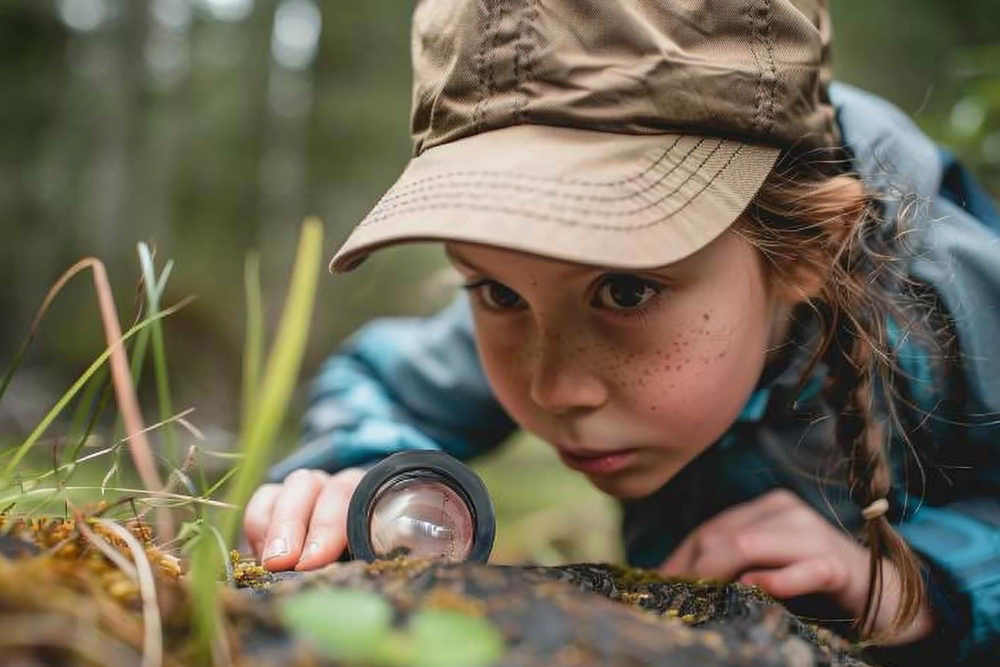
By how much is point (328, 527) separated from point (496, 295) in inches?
20.6

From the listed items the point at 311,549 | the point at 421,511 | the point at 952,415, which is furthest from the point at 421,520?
the point at 952,415

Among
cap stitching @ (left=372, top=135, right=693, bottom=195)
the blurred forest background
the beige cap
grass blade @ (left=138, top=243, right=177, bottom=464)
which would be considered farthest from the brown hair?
the blurred forest background

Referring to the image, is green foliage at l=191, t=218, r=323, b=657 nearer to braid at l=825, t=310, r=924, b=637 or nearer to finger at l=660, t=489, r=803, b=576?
braid at l=825, t=310, r=924, b=637

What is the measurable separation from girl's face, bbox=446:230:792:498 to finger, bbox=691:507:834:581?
0.29 meters

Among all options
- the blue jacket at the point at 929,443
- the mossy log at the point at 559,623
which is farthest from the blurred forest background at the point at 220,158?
the mossy log at the point at 559,623

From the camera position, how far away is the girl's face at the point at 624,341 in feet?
4.71

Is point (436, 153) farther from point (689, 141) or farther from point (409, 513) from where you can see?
point (409, 513)

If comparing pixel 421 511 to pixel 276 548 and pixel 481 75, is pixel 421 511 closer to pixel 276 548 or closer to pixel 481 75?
pixel 276 548

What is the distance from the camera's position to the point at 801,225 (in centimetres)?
153

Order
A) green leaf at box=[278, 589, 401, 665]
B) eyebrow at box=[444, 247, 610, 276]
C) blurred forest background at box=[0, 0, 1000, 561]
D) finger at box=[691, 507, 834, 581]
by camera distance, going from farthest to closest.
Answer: blurred forest background at box=[0, 0, 1000, 561] → finger at box=[691, 507, 834, 581] → eyebrow at box=[444, 247, 610, 276] → green leaf at box=[278, 589, 401, 665]

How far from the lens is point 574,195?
1.23 metres

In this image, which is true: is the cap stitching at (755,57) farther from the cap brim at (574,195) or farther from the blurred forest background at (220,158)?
the blurred forest background at (220,158)

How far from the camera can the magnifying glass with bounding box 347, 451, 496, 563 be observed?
1.18 metres

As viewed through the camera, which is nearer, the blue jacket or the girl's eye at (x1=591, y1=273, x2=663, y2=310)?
the girl's eye at (x1=591, y1=273, x2=663, y2=310)
